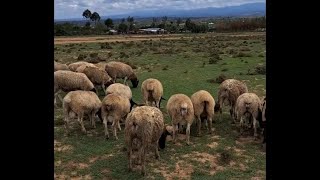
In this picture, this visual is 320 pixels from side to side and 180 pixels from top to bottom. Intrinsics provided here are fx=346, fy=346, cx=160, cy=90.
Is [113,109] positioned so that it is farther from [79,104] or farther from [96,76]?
[96,76]

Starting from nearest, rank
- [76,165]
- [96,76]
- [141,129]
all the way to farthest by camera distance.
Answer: [141,129] → [76,165] → [96,76]

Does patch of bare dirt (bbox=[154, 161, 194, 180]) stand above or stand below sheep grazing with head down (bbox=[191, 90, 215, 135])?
below

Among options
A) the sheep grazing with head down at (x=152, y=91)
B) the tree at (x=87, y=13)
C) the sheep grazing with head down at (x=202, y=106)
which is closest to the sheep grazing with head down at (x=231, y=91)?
the sheep grazing with head down at (x=202, y=106)

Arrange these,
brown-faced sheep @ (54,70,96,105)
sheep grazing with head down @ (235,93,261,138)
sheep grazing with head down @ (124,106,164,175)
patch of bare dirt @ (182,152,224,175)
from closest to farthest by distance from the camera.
A: sheep grazing with head down @ (124,106,164,175), patch of bare dirt @ (182,152,224,175), sheep grazing with head down @ (235,93,261,138), brown-faced sheep @ (54,70,96,105)

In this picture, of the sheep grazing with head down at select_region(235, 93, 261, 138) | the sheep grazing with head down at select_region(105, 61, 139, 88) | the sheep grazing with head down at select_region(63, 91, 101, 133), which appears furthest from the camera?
the sheep grazing with head down at select_region(105, 61, 139, 88)

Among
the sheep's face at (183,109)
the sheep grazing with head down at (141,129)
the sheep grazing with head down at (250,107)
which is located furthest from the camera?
the sheep grazing with head down at (250,107)

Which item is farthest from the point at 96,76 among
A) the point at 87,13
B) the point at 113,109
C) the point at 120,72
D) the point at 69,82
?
the point at 87,13

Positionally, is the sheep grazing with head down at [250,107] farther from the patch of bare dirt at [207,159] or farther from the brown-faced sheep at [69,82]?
the brown-faced sheep at [69,82]

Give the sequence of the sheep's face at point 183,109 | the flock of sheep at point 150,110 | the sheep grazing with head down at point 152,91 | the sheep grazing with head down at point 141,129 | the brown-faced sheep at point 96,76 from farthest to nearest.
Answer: the brown-faced sheep at point 96,76
the sheep grazing with head down at point 152,91
the sheep's face at point 183,109
the flock of sheep at point 150,110
the sheep grazing with head down at point 141,129

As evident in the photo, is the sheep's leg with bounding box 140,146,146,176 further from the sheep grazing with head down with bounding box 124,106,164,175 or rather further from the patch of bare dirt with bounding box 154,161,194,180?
the patch of bare dirt with bounding box 154,161,194,180

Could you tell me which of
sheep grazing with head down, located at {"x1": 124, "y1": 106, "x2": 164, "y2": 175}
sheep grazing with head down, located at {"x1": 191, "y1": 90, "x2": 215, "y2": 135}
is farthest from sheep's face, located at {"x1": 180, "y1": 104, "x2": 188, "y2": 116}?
sheep grazing with head down, located at {"x1": 124, "y1": 106, "x2": 164, "y2": 175}

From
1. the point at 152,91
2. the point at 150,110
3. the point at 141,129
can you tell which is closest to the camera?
the point at 141,129

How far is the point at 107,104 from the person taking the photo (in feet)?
35.0

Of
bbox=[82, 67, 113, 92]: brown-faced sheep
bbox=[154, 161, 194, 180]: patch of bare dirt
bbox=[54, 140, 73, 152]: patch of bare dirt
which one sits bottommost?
bbox=[154, 161, 194, 180]: patch of bare dirt
